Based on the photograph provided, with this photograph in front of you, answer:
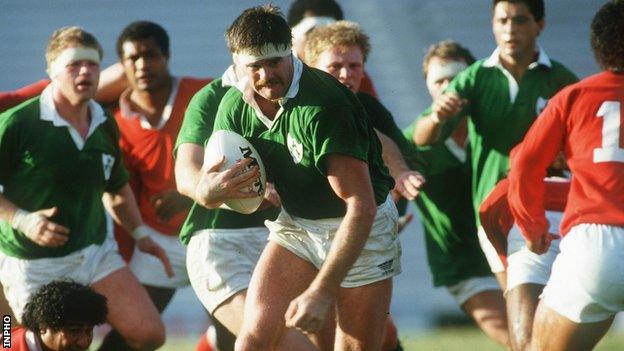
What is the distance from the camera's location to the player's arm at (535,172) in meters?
5.55

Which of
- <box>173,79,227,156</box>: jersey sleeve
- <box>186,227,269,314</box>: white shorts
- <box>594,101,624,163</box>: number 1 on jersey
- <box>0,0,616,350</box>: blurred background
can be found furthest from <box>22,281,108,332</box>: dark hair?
<box>0,0,616,350</box>: blurred background

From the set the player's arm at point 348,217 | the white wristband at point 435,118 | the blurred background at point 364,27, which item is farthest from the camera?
the blurred background at point 364,27

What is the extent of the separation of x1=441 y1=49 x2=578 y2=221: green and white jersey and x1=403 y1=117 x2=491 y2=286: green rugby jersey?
21.6 inches

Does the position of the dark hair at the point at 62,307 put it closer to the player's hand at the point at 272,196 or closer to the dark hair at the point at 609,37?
the player's hand at the point at 272,196

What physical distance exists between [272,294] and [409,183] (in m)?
1.17

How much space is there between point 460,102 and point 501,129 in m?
0.41

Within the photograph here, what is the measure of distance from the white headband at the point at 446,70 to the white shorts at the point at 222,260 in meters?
2.30

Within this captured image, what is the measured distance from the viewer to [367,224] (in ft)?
17.0

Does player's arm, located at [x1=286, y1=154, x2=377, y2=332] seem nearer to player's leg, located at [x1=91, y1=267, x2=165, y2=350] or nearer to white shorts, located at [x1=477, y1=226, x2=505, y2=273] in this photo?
white shorts, located at [x1=477, y1=226, x2=505, y2=273]

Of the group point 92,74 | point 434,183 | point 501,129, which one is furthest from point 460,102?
point 92,74

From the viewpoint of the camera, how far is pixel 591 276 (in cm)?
525

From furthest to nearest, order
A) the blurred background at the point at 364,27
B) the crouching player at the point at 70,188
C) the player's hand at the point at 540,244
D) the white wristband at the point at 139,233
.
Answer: the blurred background at the point at 364,27, the white wristband at the point at 139,233, the crouching player at the point at 70,188, the player's hand at the point at 540,244

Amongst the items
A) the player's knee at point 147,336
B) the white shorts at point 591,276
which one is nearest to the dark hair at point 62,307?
the player's knee at point 147,336

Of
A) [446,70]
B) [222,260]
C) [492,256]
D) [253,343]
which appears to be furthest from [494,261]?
[253,343]
